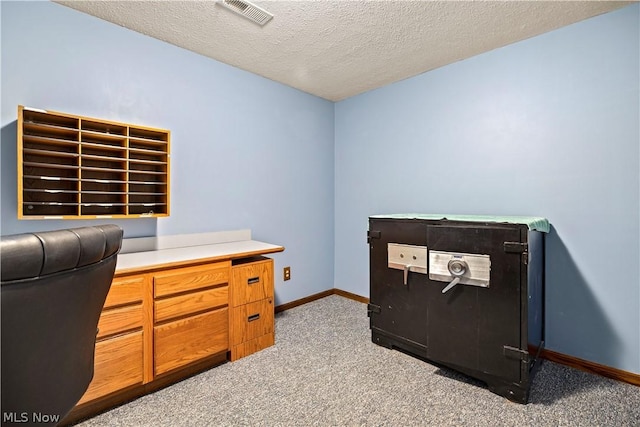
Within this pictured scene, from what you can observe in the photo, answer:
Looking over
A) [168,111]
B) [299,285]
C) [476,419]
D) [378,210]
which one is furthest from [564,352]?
[168,111]

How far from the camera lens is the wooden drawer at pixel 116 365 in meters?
1.54

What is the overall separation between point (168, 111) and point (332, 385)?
2.27 m

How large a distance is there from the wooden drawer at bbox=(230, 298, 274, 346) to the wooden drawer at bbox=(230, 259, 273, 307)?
5 centimetres

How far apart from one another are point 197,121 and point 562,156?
275 cm

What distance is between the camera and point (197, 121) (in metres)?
2.48

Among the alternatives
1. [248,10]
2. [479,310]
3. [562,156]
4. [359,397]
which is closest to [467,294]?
[479,310]

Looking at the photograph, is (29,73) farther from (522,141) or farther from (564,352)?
(564,352)

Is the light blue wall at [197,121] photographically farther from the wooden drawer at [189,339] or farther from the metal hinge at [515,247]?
the metal hinge at [515,247]

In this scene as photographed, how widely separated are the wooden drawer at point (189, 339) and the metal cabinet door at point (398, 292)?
3.69ft

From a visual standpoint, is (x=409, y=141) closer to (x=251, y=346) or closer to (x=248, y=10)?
(x=248, y=10)

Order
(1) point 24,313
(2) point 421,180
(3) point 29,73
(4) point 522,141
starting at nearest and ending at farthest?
(1) point 24,313
(3) point 29,73
(4) point 522,141
(2) point 421,180

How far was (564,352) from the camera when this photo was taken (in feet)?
6.94

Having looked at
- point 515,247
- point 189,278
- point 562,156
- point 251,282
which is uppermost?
point 562,156

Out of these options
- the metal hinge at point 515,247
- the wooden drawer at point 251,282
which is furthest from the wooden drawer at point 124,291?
the metal hinge at point 515,247
